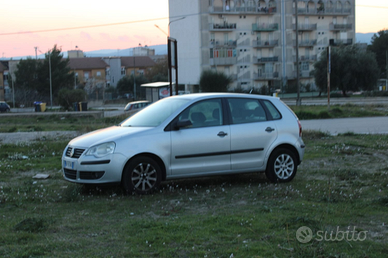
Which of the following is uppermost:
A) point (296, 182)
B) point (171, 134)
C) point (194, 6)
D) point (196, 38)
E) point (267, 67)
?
point (194, 6)

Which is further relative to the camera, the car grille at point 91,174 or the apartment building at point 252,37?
the apartment building at point 252,37

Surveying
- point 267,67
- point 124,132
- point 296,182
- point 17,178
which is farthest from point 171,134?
point 267,67

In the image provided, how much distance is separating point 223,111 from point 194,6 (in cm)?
6315

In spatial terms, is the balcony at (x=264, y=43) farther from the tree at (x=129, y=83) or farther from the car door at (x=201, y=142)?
the car door at (x=201, y=142)

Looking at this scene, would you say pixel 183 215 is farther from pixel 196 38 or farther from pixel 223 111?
pixel 196 38

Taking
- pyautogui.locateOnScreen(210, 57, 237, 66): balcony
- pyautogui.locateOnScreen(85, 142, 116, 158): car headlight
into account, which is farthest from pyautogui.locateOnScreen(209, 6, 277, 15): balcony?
pyautogui.locateOnScreen(85, 142, 116, 158): car headlight

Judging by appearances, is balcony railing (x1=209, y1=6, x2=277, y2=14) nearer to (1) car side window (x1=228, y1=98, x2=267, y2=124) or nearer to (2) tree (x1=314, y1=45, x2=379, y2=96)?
(2) tree (x1=314, y1=45, x2=379, y2=96)

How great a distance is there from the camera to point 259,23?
72125 millimetres

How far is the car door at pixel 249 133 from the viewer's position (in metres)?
7.76

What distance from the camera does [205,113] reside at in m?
7.75

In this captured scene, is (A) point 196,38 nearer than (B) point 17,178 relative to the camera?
No

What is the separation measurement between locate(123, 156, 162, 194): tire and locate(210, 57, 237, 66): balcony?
62619 millimetres

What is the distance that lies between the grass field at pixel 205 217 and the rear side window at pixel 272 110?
4.03 ft
